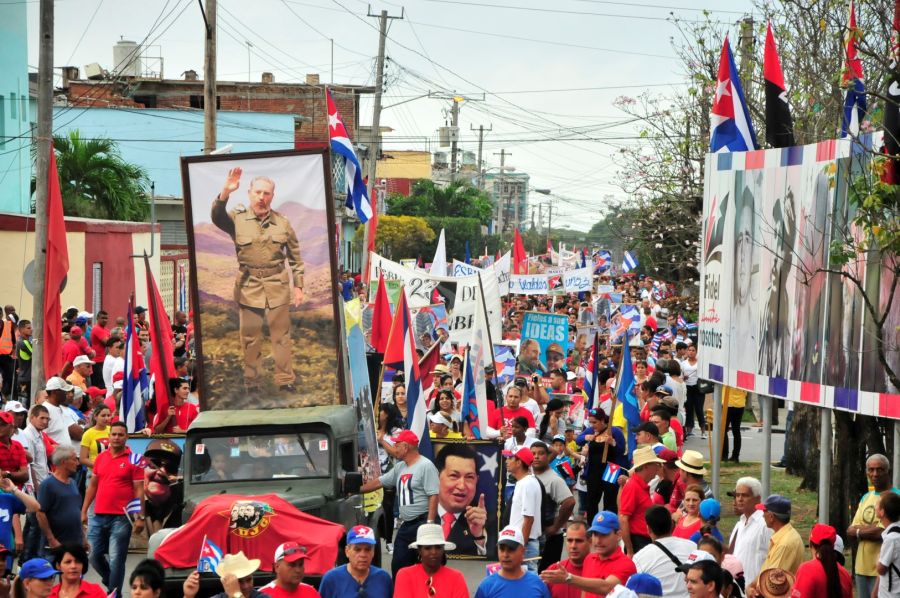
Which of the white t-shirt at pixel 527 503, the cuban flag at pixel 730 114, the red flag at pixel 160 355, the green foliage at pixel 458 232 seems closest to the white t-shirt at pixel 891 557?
the white t-shirt at pixel 527 503

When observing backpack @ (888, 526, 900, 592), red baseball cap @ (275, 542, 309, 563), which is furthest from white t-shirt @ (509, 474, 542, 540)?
red baseball cap @ (275, 542, 309, 563)

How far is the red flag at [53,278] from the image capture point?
20.3 metres

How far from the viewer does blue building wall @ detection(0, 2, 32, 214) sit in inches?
1711

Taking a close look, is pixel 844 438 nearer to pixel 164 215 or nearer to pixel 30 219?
pixel 30 219

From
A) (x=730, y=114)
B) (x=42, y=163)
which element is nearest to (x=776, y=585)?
(x=730, y=114)

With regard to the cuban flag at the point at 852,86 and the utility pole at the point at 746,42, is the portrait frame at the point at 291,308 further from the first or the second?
the utility pole at the point at 746,42

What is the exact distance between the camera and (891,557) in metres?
10.1

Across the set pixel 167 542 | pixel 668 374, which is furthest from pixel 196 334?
pixel 668 374

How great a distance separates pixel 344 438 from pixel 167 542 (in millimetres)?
2317

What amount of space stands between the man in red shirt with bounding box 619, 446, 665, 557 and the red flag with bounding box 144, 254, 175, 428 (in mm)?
7441

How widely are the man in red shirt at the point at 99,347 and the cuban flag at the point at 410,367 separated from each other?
8.51 metres

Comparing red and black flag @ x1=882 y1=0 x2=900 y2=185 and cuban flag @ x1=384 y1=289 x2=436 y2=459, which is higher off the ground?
red and black flag @ x1=882 y1=0 x2=900 y2=185

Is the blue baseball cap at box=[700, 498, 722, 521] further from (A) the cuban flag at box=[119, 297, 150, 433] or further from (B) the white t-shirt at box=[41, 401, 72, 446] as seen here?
(A) the cuban flag at box=[119, 297, 150, 433]

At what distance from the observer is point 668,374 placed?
24.3 m
